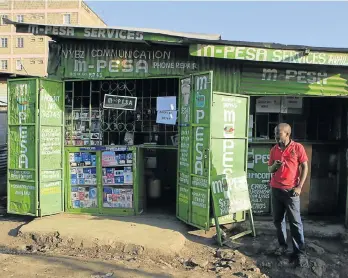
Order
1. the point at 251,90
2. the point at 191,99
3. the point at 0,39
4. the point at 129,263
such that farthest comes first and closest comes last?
the point at 0,39 → the point at 251,90 → the point at 191,99 → the point at 129,263

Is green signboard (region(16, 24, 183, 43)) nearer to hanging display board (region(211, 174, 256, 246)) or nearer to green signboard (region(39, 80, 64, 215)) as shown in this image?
green signboard (region(39, 80, 64, 215))

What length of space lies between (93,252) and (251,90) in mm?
3971

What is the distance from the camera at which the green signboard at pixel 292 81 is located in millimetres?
6918

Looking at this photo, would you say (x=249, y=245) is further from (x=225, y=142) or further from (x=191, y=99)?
(x=191, y=99)

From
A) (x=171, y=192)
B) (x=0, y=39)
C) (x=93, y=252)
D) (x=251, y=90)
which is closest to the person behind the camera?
(x=93, y=252)

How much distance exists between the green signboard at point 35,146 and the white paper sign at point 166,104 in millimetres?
1969

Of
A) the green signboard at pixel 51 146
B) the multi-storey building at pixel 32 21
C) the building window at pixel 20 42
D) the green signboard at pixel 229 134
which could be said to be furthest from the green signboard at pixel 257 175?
the building window at pixel 20 42

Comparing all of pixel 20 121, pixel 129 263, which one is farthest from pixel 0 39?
pixel 129 263

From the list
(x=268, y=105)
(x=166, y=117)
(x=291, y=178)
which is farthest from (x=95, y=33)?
(x=291, y=178)

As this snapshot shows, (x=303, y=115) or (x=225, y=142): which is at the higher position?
(x=303, y=115)

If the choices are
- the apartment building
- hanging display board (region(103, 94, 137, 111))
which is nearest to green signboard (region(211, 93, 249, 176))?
hanging display board (region(103, 94, 137, 111))

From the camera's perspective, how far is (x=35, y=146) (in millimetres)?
7160

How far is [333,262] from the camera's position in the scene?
5398 millimetres

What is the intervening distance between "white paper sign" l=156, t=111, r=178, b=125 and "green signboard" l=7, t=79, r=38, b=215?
2.36 metres
